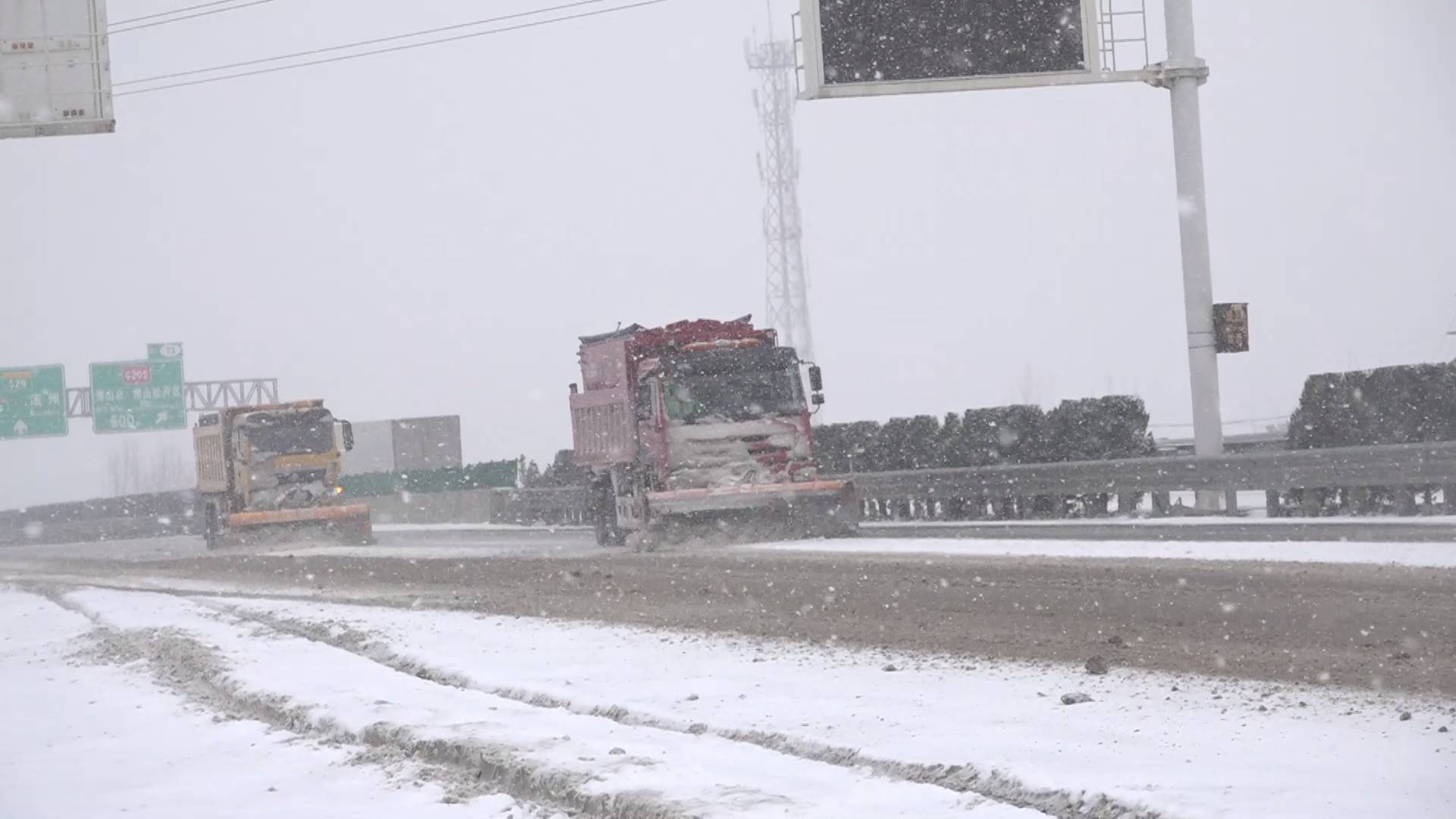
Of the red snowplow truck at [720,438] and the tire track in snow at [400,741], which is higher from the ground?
the red snowplow truck at [720,438]

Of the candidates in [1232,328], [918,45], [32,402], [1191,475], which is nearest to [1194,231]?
[1232,328]

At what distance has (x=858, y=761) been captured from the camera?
20.7ft

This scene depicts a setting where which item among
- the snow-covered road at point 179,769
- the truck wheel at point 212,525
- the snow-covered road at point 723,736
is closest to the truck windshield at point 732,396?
the snow-covered road at point 723,736

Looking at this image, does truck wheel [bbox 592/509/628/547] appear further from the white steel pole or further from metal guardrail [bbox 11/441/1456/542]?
the white steel pole

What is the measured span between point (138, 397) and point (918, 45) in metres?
47.4

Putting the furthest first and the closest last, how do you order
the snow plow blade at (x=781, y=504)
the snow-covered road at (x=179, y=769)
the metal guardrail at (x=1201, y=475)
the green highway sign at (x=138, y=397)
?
the green highway sign at (x=138, y=397) < the snow plow blade at (x=781, y=504) < the metal guardrail at (x=1201, y=475) < the snow-covered road at (x=179, y=769)

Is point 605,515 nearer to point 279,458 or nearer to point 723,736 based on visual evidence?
point 279,458

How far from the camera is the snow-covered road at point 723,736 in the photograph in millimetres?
5566

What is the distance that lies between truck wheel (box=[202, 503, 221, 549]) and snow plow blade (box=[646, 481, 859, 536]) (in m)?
16.4

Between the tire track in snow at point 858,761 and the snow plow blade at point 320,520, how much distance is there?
2268 centimetres

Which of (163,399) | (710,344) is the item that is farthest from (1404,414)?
(163,399)

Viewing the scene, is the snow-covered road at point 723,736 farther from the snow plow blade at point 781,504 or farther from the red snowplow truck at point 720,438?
the red snowplow truck at point 720,438

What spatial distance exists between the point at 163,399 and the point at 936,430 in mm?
40554

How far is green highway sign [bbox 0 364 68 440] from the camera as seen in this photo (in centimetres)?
6138
